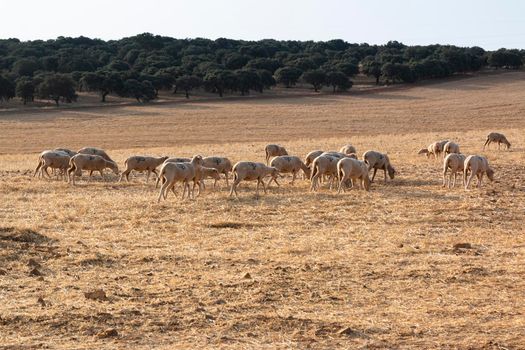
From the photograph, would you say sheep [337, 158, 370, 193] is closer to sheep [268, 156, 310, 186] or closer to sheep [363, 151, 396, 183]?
sheep [268, 156, 310, 186]

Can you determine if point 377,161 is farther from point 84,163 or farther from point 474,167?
point 84,163

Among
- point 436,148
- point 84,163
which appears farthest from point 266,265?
point 436,148

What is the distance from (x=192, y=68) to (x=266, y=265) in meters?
92.3

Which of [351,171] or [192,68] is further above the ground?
[192,68]

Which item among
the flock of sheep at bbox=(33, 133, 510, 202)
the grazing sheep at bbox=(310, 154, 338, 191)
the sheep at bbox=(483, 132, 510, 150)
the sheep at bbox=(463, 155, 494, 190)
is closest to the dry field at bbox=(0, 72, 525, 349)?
the sheep at bbox=(463, 155, 494, 190)

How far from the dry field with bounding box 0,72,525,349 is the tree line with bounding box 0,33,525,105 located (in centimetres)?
5456

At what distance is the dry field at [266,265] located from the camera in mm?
10617

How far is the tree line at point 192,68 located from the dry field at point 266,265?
179 feet

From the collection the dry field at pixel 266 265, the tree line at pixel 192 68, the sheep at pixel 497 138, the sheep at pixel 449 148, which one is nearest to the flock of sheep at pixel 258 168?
the dry field at pixel 266 265

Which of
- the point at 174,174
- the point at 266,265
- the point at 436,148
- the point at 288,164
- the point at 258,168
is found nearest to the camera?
the point at 266,265

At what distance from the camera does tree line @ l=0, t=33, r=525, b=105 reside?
86438 mm

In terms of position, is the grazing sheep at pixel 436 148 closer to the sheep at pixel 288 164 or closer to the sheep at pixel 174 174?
the sheep at pixel 288 164

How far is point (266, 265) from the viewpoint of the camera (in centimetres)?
1455

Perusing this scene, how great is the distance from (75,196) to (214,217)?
6.17m
